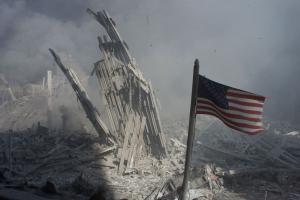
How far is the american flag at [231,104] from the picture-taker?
4.66 m

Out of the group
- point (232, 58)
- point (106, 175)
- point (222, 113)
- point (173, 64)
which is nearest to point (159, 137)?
point (106, 175)

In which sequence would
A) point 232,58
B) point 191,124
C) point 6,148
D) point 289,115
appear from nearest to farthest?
point 191,124 < point 6,148 < point 289,115 < point 232,58

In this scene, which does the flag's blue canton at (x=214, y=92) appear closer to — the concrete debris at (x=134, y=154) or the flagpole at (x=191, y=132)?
the flagpole at (x=191, y=132)

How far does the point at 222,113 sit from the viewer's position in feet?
15.7

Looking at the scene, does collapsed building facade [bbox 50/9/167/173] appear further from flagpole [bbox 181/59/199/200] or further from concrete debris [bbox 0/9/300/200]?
flagpole [bbox 181/59/199/200]

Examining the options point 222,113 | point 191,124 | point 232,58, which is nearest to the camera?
point 191,124

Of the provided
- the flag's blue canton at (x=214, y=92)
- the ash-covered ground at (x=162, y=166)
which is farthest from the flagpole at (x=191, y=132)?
the ash-covered ground at (x=162, y=166)

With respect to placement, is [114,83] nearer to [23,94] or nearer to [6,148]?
[6,148]

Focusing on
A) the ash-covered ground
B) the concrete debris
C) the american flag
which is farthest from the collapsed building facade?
the american flag

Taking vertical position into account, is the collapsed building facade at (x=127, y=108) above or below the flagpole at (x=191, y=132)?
above

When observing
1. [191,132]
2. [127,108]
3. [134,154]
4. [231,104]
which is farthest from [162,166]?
[191,132]

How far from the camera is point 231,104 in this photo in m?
4.68

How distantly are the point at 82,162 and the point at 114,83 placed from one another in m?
2.94

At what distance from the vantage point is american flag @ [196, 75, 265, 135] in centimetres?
466
